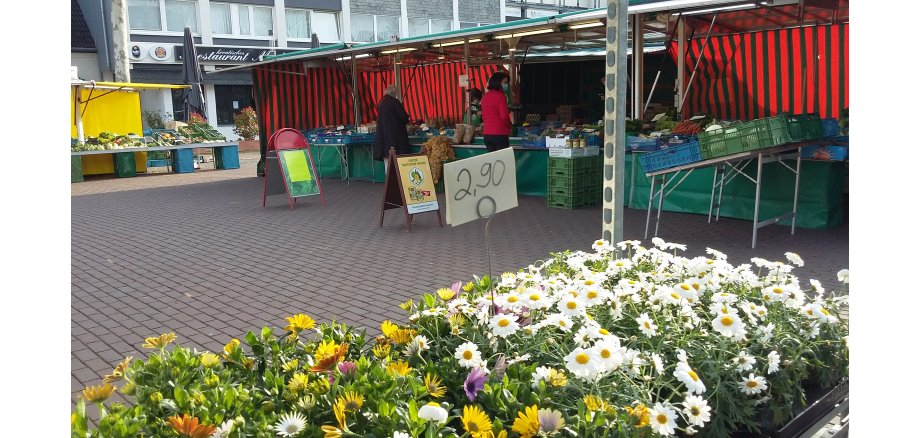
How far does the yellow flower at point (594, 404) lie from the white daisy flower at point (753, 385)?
25.6 inches

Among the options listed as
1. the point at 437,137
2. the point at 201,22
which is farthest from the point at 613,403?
the point at 201,22

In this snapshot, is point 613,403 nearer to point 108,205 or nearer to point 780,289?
point 780,289

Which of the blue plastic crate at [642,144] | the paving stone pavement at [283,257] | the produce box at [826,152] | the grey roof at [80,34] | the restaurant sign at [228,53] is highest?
the grey roof at [80,34]

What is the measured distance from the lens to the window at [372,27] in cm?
3656

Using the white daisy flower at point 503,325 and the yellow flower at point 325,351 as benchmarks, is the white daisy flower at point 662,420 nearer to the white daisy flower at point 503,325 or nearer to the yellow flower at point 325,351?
the white daisy flower at point 503,325

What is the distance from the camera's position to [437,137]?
1350cm

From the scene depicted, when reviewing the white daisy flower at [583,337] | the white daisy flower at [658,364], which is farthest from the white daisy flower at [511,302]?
the white daisy flower at [658,364]

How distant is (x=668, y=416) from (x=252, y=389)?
1.27 metres

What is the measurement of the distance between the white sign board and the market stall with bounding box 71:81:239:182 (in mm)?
16746

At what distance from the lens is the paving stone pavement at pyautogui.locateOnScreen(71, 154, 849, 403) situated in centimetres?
570

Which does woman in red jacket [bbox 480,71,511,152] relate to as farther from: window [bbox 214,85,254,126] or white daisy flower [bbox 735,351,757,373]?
window [bbox 214,85,254,126]

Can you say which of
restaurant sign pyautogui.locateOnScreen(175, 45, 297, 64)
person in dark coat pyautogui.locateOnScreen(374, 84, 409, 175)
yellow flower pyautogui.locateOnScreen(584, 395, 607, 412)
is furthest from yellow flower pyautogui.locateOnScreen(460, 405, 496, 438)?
restaurant sign pyautogui.locateOnScreen(175, 45, 297, 64)

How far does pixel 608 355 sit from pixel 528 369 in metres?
0.26

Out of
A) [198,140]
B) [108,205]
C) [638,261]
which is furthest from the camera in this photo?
[198,140]
